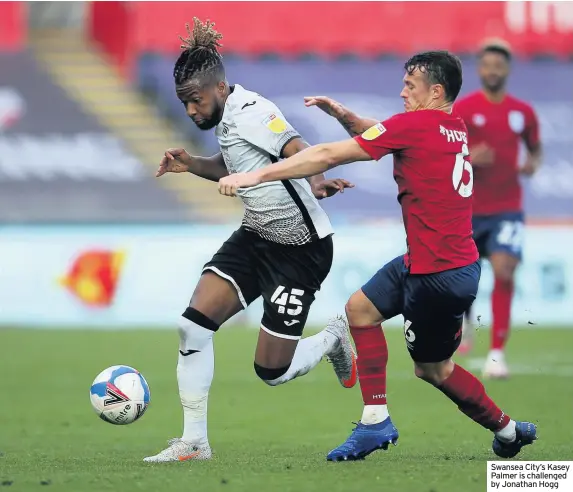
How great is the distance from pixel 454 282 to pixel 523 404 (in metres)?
3.43

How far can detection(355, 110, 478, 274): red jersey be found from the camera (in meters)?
5.83

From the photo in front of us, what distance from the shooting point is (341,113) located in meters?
6.57

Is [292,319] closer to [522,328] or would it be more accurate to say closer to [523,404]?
[523,404]

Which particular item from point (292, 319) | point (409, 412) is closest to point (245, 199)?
point (292, 319)

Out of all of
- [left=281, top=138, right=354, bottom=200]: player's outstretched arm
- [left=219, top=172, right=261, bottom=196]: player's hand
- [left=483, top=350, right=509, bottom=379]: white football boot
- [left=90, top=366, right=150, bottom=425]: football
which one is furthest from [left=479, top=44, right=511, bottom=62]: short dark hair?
[left=219, top=172, right=261, bottom=196]: player's hand

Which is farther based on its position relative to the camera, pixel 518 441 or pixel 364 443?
pixel 518 441

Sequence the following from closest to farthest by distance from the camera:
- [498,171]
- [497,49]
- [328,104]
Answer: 1. [328,104]
2. [497,49]
3. [498,171]

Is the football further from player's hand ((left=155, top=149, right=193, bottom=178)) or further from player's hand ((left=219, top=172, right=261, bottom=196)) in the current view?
player's hand ((left=219, top=172, right=261, bottom=196))

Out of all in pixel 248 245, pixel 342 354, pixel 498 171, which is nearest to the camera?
pixel 248 245

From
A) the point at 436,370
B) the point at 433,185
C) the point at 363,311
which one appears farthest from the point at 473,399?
the point at 433,185

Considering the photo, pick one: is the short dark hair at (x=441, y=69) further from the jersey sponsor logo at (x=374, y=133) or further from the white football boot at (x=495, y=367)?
the white football boot at (x=495, y=367)

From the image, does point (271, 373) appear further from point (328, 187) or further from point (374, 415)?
point (328, 187)

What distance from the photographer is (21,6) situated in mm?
24359

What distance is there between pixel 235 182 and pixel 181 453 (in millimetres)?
1666
